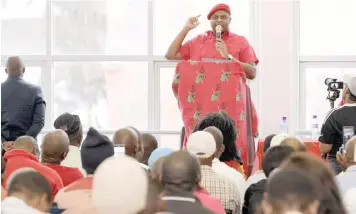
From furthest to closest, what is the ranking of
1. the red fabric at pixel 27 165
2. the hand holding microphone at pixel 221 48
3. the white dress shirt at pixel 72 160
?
the hand holding microphone at pixel 221 48, the white dress shirt at pixel 72 160, the red fabric at pixel 27 165

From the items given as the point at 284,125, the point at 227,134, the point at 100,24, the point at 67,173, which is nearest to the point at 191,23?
the point at 227,134

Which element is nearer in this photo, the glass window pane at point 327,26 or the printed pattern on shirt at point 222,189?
the printed pattern on shirt at point 222,189

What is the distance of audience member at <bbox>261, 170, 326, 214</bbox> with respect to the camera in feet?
7.93

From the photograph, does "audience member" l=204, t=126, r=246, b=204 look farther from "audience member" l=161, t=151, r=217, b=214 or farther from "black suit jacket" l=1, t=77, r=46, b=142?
"black suit jacket" l=1, t=77, r=46, b=142

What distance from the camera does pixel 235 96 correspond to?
5867 mm

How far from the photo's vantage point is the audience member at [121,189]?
8.66 ft

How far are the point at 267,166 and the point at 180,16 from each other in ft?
14.9

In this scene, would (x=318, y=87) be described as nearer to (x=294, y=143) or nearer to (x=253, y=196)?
(x=294, y=143)

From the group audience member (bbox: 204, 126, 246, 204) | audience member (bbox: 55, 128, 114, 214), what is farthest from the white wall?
audience member (bbox: 55, 128, 114, 214)

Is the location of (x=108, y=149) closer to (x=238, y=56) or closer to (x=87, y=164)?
(x=87, y=164)

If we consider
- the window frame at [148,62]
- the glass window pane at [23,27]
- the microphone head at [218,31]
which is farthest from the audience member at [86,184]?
the glass window pane at [23,27]

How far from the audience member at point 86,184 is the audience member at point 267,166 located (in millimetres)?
746

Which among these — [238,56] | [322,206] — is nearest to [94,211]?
[322,206]

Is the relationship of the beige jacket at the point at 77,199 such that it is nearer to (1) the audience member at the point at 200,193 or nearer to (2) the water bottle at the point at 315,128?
(1) the audience member at the point at 200,193
